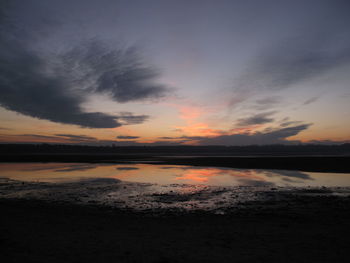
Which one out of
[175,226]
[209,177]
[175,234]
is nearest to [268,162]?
[209,177]

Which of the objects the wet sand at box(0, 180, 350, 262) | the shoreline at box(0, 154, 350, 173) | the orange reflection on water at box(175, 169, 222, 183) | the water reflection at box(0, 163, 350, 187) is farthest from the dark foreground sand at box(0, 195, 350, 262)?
the shoreline at box(0, 154, 350, 173)

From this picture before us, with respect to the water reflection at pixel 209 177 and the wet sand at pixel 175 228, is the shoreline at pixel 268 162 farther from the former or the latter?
the wet sand at pixel 175 228

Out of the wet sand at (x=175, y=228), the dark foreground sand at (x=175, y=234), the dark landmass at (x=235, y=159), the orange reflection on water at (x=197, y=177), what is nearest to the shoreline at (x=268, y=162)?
the dark landmass at (x=235, y=159)

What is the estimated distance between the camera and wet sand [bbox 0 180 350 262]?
6730 millimetres

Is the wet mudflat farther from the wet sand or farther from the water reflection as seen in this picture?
the water reflection

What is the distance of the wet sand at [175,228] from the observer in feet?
22.1

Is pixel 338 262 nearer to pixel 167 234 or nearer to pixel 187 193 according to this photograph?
pixel 167 234

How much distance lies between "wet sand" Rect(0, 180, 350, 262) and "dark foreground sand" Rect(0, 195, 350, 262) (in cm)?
3

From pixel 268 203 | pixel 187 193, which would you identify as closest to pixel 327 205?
pixel 268 203

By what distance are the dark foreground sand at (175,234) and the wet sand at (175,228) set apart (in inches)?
1.2

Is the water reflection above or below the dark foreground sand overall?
above

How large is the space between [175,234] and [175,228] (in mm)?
691

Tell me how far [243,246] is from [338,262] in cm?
263

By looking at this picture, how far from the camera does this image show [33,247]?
710 cm
